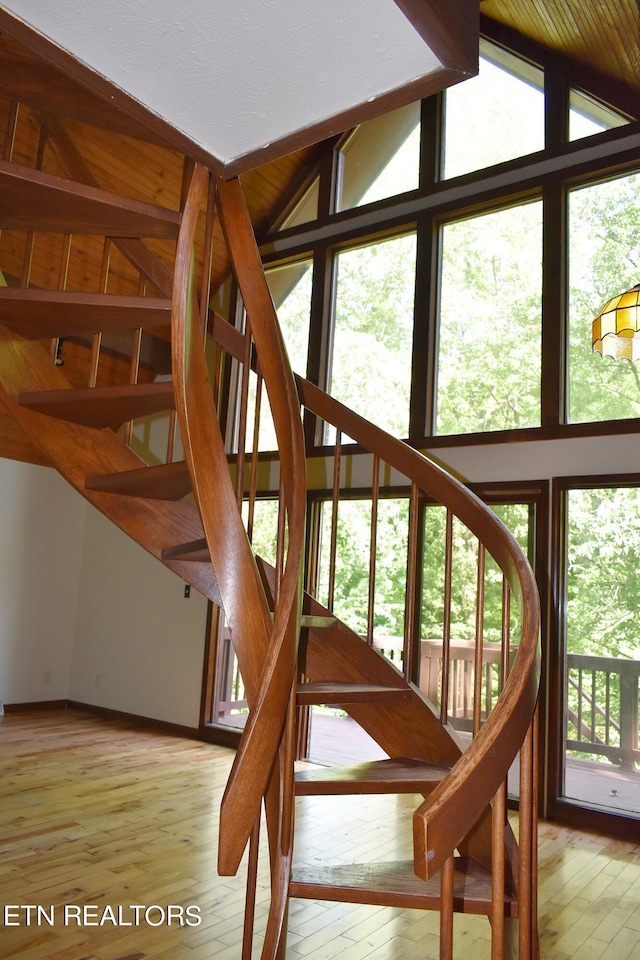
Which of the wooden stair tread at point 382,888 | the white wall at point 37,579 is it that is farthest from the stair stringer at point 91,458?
the white wall at point 37,579

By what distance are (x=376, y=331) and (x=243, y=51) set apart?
13.8ft

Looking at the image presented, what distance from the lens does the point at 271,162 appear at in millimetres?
4641

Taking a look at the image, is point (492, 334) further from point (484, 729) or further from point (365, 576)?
point (484, 729)

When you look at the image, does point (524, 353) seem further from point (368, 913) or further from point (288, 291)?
point (368, 913)

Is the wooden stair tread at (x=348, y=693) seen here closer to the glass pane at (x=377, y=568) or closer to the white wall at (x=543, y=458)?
the white wall at (x=543, y=458)

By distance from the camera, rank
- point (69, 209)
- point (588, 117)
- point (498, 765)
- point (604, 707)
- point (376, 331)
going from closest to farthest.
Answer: point (498, 765) → point (69, 209) → point (604, 707) → point (588, 117) → point (376, 331)

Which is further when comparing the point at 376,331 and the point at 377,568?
the point at 376,331

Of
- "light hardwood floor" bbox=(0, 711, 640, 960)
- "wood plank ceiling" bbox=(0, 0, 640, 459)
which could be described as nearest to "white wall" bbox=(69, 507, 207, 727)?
"light hardwood floor" bbox=(0, 711, 640, 960)

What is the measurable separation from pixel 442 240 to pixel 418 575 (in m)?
2.54

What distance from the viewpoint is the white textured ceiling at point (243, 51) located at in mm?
1361

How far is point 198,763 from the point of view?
5.07 meters

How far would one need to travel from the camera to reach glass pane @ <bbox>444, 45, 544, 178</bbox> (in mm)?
5117

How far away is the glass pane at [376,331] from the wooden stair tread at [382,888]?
3.54 meters

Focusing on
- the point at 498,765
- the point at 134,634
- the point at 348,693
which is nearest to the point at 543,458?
the point at 348,693
